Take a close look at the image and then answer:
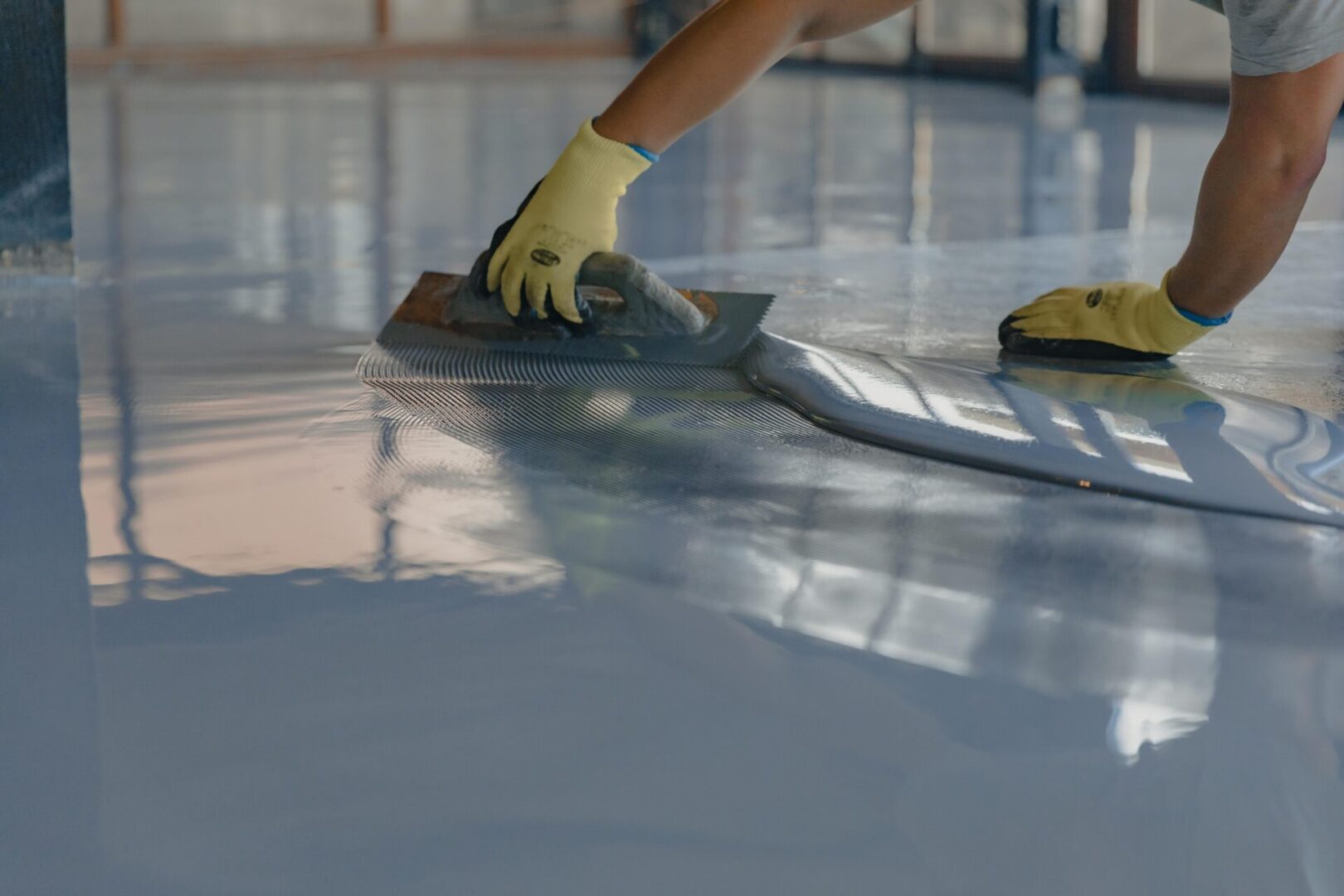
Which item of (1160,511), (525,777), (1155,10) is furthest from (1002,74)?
(525,777)

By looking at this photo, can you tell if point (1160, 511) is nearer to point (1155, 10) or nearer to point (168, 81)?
point (1155, 10)

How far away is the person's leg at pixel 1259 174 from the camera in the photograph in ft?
5.04

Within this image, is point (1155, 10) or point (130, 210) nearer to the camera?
point (130, 210)

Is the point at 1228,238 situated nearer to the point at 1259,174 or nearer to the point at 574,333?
the point at 1259,174

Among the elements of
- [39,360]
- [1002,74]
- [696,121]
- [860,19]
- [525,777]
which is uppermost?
[1002,74]

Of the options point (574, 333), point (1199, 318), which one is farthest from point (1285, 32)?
point (574, 333)

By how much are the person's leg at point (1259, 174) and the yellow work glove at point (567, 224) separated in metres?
0.62

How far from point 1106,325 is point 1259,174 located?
0.80 feet

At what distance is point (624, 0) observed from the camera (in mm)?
10516

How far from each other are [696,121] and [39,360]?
77cm

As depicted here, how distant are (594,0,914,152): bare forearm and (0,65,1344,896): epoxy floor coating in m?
0.31

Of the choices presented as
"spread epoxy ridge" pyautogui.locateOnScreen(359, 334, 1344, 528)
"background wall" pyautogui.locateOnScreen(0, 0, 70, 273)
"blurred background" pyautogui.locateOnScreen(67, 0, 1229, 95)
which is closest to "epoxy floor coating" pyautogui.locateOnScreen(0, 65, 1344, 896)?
"spread epoxy ridge" pyautogui.locateOnScreen(359, 334, 1344, 528)

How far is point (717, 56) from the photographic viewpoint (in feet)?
5.34

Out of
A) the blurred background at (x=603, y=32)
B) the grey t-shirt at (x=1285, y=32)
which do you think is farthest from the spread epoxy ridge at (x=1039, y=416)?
the blurred background at (x=603, y=32)
